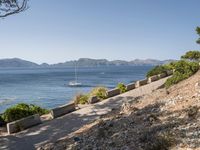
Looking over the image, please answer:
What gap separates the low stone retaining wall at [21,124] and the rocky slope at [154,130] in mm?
3482

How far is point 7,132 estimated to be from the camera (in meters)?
13.9

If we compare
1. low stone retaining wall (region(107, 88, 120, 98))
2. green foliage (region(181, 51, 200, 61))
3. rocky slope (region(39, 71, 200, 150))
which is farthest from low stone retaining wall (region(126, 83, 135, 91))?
rocky slope (region(39, 71, 200, 150))

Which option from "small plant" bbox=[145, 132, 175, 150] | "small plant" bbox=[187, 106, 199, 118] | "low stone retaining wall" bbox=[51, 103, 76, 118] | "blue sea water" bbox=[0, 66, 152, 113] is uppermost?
"small plant" bbox=[187, 106, 199, 118]

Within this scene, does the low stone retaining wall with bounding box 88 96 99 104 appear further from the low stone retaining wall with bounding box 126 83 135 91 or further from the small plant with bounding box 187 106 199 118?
the small plant with bounding box 187 106 199 118

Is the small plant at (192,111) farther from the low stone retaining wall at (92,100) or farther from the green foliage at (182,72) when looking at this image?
the low stone retaining wall at (92,100)

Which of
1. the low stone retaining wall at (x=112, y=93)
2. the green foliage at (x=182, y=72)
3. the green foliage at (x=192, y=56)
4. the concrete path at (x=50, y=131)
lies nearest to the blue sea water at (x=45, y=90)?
the concrete path at (x=50, y=131)

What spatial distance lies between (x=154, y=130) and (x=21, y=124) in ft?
24.8

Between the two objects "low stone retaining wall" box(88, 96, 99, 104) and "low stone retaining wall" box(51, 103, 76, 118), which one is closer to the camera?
"low stone retaining wall" box(51, 103, 76, 118)

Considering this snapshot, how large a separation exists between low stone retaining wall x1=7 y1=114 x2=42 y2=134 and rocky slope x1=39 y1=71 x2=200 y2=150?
3482 millimetres

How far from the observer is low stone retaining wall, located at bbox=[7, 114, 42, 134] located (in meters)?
13.6

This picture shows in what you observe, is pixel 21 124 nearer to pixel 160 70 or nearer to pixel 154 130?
pixel 154 130

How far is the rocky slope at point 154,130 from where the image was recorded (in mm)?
6969

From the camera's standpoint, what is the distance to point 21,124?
13.9 m

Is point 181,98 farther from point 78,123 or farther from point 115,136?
point 78,123
